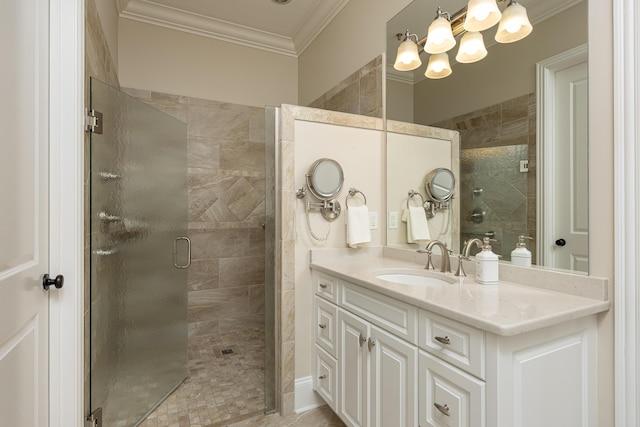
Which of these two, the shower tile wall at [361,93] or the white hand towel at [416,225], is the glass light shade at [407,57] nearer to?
the shower tile wall at [361,93]

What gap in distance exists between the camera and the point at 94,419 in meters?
1.45

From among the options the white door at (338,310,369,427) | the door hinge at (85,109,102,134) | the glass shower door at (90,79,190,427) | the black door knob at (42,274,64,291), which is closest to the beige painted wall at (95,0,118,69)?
the glass shower door at (90,79,190,427)

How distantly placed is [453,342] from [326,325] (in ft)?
2.98

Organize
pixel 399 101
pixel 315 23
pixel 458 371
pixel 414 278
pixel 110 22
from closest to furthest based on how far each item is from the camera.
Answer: pixel 458 371, pixel 414 278, pixel 399 101, pixel 110 22, pixel 315 23

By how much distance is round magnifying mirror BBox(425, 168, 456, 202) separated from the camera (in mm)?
1809

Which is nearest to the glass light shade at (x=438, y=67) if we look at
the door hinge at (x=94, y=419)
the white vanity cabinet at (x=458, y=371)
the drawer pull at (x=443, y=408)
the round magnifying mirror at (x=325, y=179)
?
the round magnifying mirror at (x=325, y=179)

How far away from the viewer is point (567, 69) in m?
1.24

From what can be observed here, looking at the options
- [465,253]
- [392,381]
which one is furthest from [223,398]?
[465,253]

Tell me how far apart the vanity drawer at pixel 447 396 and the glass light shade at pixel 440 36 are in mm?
1596

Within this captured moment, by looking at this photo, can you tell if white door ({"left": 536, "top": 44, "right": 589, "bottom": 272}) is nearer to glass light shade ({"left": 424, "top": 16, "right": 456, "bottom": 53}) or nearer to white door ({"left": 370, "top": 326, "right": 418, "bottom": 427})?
glass light shade ({"left": 424, "top": 16, "right": 456, "bottom": 53})

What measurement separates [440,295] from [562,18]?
1.19 metres

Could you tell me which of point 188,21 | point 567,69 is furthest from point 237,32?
point 567,69

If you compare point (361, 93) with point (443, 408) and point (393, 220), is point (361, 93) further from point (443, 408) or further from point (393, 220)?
point (443, 408)

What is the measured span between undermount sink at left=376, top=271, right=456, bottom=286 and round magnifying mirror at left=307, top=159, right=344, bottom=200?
1.92 ft
